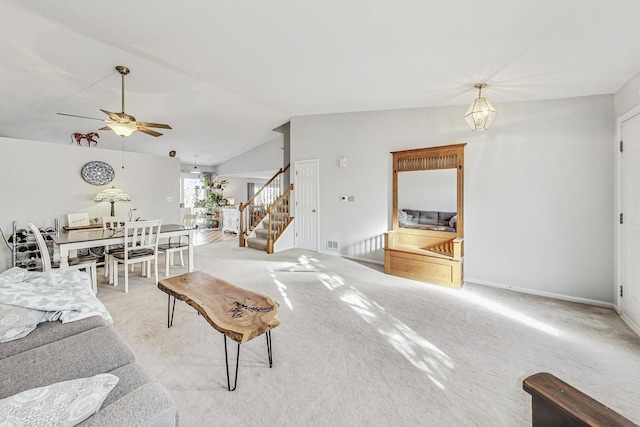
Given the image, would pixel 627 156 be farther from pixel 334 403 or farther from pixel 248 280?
pixel 248 280

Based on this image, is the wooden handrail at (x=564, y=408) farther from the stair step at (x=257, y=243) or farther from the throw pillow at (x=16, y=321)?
the stair step at (x=257, y=243)

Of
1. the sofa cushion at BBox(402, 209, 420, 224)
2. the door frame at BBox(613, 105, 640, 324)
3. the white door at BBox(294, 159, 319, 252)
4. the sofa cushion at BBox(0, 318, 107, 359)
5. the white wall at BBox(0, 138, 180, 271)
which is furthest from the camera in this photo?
the white door at BBox(294, 159, 319, 252)

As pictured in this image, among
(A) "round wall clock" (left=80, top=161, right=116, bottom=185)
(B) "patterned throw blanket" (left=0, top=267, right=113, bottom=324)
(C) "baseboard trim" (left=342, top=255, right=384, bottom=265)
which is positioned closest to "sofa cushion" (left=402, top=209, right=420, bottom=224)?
(C) "baseboard trim" (left=342, top=255, right=384, bottom=265)

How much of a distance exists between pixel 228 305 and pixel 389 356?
1.35 metres

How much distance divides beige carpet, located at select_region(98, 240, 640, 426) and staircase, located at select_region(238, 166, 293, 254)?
261 cm

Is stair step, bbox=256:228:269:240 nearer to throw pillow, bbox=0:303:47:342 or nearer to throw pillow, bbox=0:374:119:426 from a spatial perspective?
throw pillow, bbox=0:303:47:342

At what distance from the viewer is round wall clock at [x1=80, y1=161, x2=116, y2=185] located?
209 inches

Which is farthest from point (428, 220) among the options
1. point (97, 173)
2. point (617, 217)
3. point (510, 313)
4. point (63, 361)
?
point (97, 173)

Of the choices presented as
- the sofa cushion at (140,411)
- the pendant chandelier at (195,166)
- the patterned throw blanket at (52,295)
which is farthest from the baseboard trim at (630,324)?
the pendant chandelier at (195,166)

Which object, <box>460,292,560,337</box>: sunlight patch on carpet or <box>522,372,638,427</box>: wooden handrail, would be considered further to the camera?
<box>460,292,560,337</box>: sunlight patch on carpet

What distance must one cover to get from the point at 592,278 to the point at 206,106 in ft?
21.9

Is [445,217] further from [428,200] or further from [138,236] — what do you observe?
[138,236]

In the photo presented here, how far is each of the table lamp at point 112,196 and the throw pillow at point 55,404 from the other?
5.70m

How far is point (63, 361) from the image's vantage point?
124cm
